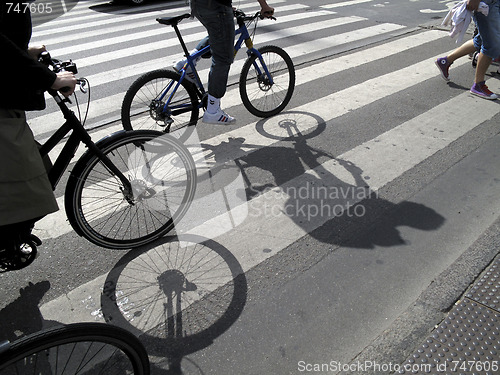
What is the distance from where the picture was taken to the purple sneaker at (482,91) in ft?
19.1

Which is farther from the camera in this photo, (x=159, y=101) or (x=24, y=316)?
(x=159, y=101)

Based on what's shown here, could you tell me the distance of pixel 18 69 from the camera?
2.17 meters

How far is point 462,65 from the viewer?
279 inches

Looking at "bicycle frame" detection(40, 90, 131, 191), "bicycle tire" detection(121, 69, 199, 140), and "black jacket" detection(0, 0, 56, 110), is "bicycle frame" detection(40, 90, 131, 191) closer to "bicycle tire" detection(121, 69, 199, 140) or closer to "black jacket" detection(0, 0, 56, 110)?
"black jacket" detection(0, 0, 56, 110)

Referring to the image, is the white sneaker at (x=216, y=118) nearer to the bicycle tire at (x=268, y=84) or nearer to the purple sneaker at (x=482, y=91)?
the bicycle tire at (x=268, y=84)

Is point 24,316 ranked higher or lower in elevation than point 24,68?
lower

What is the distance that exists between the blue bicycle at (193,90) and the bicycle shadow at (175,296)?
5.56 ft

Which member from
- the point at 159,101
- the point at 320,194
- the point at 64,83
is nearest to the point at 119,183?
the point at 64,83

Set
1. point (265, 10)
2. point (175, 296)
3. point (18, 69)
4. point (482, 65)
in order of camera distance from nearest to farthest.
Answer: point (18, 69), point (175, 296), point (265, 10), point (482, 65)

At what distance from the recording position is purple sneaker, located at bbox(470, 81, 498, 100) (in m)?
5.81

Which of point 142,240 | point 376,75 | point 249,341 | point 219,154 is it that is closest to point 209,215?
point 142,240

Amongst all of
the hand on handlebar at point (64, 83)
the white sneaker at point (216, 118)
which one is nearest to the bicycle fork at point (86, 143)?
the hand on handlebar at point (64, 83)
